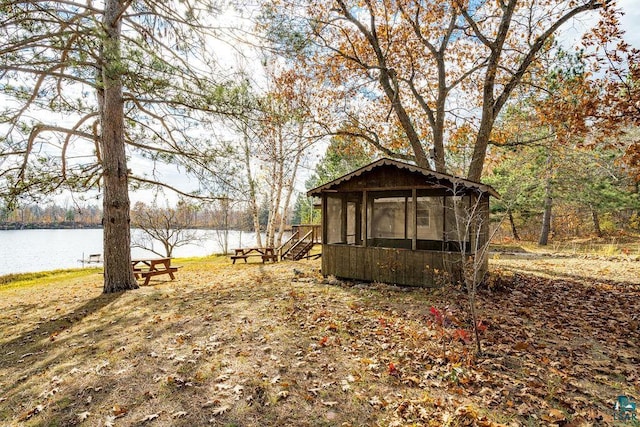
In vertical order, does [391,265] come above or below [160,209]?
below

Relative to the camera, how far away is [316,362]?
3.79m

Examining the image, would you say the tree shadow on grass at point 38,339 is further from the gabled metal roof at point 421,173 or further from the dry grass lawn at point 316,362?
the gabled metal roof at point 421,173

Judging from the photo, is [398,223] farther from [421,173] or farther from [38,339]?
[38,339]

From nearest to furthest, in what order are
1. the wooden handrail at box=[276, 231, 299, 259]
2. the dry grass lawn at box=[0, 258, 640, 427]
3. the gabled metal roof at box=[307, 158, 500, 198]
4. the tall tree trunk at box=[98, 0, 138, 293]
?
the dry grass lawn at box=[0, 258, 640, 427], the gabled metal roof at box=[307, 158, 500, 198], the tall tree trunk at box=[98, 0, 138, 293], the wooden handrail at box=[276, 231, 299, 259]

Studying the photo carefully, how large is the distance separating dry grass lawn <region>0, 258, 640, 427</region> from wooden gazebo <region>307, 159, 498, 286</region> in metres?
1.20

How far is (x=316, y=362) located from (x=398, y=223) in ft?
25.3

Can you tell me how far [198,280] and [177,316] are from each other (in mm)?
3946

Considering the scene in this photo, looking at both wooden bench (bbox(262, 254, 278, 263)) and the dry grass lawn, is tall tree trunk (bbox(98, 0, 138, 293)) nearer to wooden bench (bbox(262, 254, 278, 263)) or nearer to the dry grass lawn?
the dry grass lawn

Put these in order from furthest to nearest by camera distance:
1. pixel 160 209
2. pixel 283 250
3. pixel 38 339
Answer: pixel 160 209 → pixel 283 250 → pixel 38 339

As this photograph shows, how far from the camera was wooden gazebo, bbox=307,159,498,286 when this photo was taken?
726cm

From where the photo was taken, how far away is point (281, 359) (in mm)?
3852

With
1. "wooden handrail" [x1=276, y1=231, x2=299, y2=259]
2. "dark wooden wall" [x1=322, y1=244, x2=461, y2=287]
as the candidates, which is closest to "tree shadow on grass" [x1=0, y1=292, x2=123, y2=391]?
"dark wooden wall" [x1=322, y1=244, x2=461, y2=287]

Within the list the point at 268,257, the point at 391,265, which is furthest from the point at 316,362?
the point at 268,257

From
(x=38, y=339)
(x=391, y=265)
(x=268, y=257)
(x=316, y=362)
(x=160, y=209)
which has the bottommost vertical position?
(x=38, y=339)
